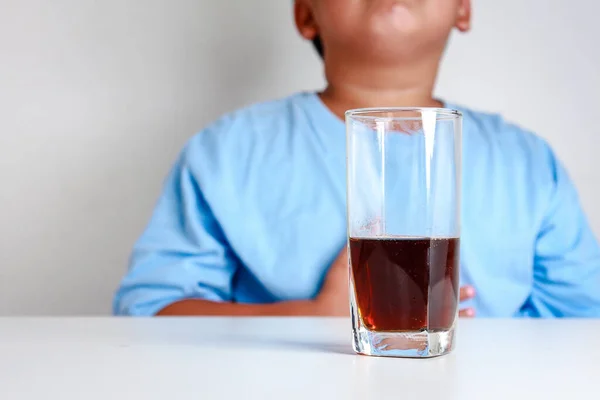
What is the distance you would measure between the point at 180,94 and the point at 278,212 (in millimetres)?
374

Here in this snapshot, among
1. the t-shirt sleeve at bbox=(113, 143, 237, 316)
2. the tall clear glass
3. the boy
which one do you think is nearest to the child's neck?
the boy

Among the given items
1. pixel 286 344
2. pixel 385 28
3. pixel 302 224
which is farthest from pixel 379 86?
pixel 286 344

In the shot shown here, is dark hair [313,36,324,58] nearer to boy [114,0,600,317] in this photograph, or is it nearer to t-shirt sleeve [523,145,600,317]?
boy [114,0,600,317]

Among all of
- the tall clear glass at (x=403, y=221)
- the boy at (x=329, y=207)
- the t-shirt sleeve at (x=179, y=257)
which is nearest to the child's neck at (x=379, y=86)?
the boy at (x=329, y=207)

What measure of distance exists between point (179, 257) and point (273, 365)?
0.56m

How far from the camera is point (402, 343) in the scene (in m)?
0.44

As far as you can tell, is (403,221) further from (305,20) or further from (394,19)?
(305,20)

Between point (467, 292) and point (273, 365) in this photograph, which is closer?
point (273, 365)

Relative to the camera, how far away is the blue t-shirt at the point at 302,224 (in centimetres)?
97

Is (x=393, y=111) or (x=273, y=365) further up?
(x=393, y=111)

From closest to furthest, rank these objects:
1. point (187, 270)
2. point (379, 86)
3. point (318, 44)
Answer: point (187, 270)
point (379, 86)
point (318, 44)

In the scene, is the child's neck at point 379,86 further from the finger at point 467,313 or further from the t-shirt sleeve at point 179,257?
the finger at point 467,313

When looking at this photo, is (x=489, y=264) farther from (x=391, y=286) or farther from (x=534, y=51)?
(x=391, y=286)

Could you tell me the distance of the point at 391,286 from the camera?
445 millimetres
